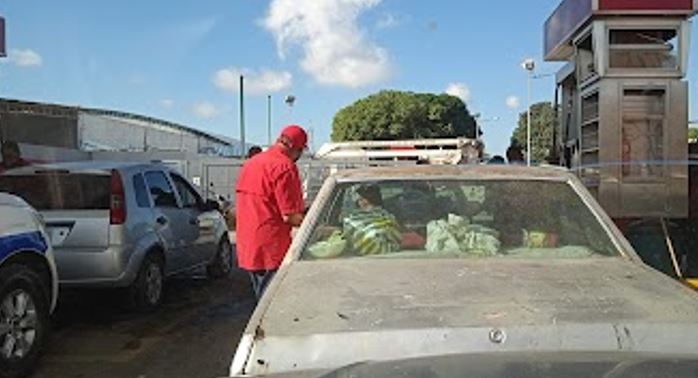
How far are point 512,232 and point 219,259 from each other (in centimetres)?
702

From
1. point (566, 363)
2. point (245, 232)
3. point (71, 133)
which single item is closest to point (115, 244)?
point (245, 232)

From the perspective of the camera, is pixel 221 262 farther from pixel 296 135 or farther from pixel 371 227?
pixel 371 227

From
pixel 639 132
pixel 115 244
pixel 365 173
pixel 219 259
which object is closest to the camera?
pixel 365 173

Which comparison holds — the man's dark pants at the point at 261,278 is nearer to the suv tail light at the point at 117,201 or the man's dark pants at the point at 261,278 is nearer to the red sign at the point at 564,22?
the suv tail light at the point at 117,201

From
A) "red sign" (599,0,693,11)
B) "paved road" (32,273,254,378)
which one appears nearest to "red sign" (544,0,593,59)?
"red sign" (599,0,693,11)

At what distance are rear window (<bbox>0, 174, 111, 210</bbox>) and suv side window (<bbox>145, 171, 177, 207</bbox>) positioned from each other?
0.82 metres

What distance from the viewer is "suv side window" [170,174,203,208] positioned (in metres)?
9.33

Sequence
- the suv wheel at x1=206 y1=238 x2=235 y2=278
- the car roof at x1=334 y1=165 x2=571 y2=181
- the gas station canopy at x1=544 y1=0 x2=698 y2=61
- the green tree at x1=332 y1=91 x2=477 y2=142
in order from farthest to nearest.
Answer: the green tree at x1=332 y1=91 x2=477 y2=142
the suv wheel at x1=206 y1=238 x2=235 y2=278
the gas station canopy at x1=544 y1=0 x2=698 y2=61
the car roof at x1=334 y1=165 x2=571 y2=181

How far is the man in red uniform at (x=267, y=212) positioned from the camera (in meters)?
5.51

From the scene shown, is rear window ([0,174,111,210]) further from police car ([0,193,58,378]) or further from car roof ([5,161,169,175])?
police car ([0,193,58,378])

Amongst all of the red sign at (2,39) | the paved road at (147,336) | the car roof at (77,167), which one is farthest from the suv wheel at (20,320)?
the red sign at (2,39)

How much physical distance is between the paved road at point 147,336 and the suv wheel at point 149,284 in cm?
13

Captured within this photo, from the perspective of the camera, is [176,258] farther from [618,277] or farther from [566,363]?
[566,363]

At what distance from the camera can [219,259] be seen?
10477 millimetres
